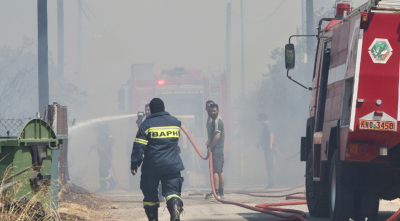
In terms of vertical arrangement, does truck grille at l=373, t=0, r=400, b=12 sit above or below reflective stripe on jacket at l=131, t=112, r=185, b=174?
above

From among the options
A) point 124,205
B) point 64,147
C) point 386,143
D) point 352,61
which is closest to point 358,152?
point 386,143

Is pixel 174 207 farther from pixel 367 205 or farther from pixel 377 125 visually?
pixel 377 125

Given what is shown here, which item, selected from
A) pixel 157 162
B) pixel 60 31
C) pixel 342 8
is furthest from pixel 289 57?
pixel 60 31

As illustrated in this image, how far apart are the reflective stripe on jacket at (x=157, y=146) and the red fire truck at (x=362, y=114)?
165 cm

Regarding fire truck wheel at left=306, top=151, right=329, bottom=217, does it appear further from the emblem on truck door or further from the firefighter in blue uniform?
the emblem on truck door

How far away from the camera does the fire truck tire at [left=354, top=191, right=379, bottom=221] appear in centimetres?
525

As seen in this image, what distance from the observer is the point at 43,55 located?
12.0 metres

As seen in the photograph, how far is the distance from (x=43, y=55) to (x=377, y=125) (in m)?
8.93

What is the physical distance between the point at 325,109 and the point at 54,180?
10.3ft

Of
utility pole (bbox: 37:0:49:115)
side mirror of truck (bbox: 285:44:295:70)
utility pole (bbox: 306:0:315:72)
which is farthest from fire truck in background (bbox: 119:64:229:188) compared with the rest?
side mirror of truck (bbox: 285:44:295:70)

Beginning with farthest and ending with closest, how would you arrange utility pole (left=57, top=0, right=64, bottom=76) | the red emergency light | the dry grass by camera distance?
utility pole (left=57, top=0, right=64, bottom=76) < the red emergency light < the dry grass

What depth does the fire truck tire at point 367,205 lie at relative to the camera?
207 inches

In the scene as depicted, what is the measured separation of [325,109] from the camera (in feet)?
20.4

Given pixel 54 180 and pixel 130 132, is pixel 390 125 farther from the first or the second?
pixel 130 132
